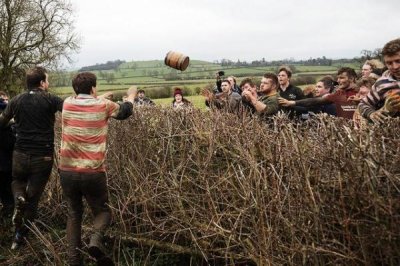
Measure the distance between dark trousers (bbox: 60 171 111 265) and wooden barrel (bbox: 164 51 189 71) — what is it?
3176 mm

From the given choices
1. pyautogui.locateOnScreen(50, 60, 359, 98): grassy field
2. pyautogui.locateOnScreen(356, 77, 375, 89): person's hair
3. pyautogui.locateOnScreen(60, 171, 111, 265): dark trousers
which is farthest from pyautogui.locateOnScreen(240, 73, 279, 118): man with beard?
pyautogui.locateOnScreen(50, 60, 359, 98): grassy field

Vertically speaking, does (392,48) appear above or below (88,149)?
above

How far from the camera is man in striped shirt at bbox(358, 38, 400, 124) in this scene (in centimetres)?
341

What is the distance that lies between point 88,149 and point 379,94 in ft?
9.01

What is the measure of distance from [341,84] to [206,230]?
3.90 m

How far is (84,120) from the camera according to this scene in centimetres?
430

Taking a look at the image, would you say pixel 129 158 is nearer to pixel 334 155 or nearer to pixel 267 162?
pixel 267 162

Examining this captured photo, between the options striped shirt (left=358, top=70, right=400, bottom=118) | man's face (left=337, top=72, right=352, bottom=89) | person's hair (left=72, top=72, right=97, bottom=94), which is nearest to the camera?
striped shirt (left=358, top=70, right=400, bottom=118)

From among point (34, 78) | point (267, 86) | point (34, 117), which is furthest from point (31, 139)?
point (267, 86)

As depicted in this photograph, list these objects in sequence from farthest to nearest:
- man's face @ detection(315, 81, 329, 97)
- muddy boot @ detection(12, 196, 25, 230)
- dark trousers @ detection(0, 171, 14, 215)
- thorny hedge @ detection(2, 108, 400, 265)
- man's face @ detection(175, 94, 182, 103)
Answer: man's face @ detection(175, 94, 182, 103) → man's face @ detection(315, 81, 329, 97) → dark trousers @ detection(0, 171, 14, 215) → muddy boot @ detection(12, 196, 25, 230) → thorny hedge @ detection(2, 108, 400, 265)

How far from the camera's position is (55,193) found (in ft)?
21.7

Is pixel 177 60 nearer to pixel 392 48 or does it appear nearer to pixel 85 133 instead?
pixel 85 133

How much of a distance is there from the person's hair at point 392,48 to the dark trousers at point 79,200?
9.40ft

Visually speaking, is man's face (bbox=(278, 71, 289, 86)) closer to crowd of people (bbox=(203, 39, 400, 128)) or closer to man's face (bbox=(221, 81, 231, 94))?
crowd of people (bbox=(203, 39, 400, 128))
